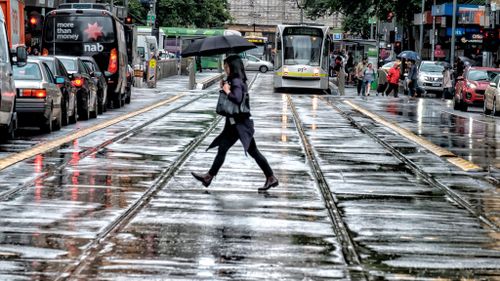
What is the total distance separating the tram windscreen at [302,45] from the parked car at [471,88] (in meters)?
11.1

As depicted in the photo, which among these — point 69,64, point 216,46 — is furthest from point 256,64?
point 216,46

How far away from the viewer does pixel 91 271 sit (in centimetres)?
917

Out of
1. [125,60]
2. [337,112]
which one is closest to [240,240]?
[337,112]

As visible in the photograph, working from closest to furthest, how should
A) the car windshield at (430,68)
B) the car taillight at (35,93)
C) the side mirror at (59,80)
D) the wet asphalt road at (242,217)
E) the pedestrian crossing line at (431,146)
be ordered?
the wet asphalt road at (242,217) → the pedestrian crossing line at (431,146) → the car taillight at (35,93) → the side mirror at (59,80) → the car windshield at (430,68)

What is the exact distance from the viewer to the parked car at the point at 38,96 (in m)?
24.4

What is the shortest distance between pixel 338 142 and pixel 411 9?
188 feet

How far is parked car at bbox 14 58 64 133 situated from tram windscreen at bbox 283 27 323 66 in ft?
97.0

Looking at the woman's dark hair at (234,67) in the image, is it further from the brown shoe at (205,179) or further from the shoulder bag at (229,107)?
the brown shoe at (205,179)

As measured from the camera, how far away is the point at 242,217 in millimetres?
12469

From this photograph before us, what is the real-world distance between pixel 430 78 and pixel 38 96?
35.6 meters

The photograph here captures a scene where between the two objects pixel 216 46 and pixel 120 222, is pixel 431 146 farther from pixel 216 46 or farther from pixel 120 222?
pixel 120 222

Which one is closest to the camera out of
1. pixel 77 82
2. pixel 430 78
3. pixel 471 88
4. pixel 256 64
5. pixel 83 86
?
pixel 77 82

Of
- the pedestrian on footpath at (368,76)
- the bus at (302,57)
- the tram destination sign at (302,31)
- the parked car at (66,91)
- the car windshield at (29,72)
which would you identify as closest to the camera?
the car windshield at (29,72)

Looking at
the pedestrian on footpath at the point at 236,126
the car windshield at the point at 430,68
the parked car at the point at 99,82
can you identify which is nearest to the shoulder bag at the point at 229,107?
the pedestrian on footpath at the point at 236,126
